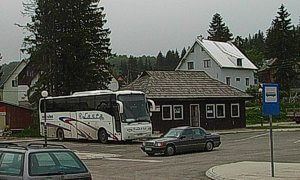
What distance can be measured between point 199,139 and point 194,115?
23.6 meters

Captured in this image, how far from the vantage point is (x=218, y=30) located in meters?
128

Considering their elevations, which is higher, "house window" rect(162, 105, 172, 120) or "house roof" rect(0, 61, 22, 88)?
"house roof" rect(0, 61, 22, 88)

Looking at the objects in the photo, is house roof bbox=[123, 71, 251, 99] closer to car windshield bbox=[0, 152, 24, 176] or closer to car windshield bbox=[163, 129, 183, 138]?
car windshield bbox=[163, 129, 183, 138]

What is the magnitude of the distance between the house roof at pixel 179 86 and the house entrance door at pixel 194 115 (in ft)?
3.62

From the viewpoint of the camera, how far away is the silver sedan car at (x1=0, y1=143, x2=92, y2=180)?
11.9 meters

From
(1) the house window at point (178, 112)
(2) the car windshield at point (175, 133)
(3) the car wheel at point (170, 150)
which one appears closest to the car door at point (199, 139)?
(2) the car windshield at point (175, 133)

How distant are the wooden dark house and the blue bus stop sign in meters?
31.8

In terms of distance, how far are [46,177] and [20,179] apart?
1.66 ft

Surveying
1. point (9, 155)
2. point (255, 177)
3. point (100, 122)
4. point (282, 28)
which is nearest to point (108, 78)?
point (100, 122)

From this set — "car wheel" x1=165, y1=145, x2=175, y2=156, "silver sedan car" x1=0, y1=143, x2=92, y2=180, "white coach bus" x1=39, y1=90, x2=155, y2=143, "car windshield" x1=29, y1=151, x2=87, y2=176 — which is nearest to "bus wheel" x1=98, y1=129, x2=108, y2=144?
"white coach bus" x1=39, y1=90, x2=155, y2=143

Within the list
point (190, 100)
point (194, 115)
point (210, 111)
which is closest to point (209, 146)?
point (190, 100)

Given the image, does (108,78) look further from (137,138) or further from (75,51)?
(137,138)

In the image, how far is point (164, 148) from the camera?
3011cm

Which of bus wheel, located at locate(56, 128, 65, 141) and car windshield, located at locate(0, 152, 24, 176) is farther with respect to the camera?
bus wheel, located at locate(56, 128, 65, 141)
